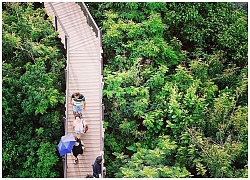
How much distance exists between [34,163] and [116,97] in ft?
11.5

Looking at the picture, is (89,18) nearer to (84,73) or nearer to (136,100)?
(84,73)

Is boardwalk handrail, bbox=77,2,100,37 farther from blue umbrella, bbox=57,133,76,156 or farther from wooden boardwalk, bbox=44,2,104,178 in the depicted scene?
blue umbrella, bbox=57,133,76,156

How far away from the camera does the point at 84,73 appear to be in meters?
16.4

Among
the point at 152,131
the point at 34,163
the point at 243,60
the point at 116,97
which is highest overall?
the point at 243,60

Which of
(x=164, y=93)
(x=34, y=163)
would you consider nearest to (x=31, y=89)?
(x=34, y=163)

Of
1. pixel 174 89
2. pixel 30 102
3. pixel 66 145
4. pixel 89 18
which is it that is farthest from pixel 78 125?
pixel 89 18

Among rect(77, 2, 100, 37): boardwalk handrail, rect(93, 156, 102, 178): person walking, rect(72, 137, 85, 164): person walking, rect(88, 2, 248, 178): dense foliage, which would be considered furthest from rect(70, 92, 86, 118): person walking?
rect(77, 2, 100, 37): boardwalk handrail

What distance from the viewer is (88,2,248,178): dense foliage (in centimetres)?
1510

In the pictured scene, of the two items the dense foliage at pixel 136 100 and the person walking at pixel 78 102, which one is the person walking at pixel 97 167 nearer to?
the dense foliage at pixel 136 100

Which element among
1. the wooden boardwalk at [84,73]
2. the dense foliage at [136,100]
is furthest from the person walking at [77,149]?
the dense foliage at [136,100]

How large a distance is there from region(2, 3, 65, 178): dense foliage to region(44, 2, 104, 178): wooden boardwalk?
0.63 metres

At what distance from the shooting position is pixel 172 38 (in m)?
19.7

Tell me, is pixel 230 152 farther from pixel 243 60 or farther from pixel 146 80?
pixel 243 60

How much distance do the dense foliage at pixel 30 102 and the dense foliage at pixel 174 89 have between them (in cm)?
181
